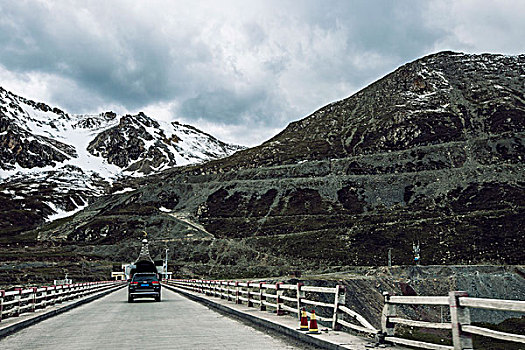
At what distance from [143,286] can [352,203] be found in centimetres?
9999

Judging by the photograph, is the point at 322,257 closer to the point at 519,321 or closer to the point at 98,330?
the point at 519,321

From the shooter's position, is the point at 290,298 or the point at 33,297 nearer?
the point at 290,298

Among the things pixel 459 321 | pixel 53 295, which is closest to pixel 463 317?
pixel 459 321

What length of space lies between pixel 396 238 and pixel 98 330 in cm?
8751

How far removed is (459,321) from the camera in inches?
293

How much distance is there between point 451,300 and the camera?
7.50 m

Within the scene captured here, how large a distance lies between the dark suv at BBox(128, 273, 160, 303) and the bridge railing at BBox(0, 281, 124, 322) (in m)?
4.03

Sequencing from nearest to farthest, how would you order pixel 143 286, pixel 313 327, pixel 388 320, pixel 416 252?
pixel 388 320, pixel 313 327, pixel 143 286, pixel 416 252

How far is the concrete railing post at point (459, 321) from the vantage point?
23.9 ft

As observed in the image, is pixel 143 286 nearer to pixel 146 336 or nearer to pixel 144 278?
pixel 144 278

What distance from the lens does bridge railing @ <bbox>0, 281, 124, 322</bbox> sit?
1758cm

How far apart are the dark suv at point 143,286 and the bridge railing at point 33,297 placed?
13.2 ft

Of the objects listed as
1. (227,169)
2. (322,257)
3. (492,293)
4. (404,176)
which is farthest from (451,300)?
(227,169)

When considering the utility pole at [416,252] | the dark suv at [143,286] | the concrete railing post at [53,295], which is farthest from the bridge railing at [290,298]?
the utility pole at [416,252]
